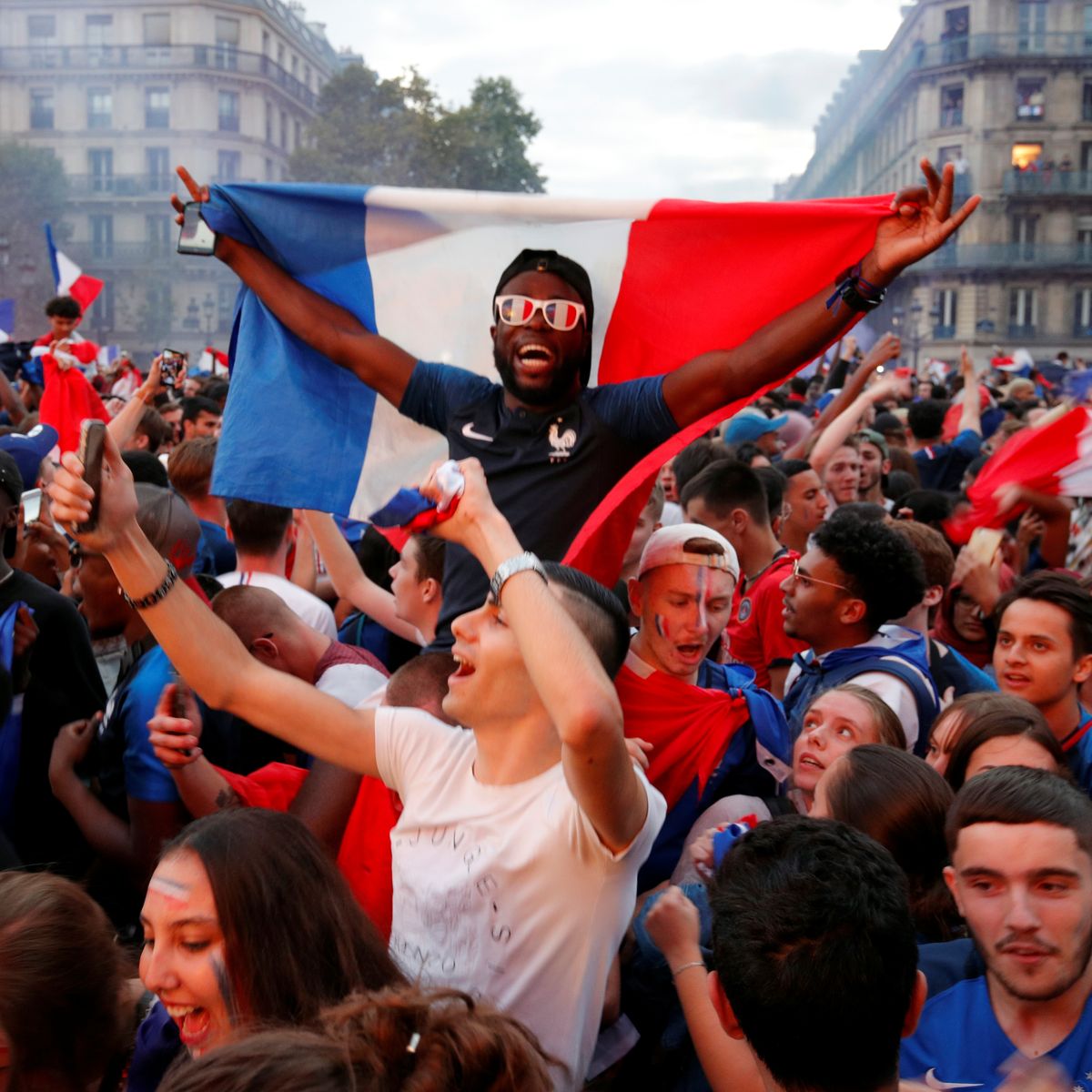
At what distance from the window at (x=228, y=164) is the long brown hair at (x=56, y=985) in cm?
4961

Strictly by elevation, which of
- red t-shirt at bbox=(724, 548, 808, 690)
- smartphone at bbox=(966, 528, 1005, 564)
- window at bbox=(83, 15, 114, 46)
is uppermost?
window at bbox=(83, 15, 114, 46)

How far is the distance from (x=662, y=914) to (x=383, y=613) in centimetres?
220

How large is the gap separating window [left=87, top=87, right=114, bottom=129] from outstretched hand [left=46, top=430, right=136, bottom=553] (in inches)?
2032

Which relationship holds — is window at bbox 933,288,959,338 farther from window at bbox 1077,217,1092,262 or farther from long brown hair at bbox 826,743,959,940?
long brown hair at bbox 826,743,959,940

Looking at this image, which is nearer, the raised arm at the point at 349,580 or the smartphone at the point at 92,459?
the smartphone at the point at 92,459

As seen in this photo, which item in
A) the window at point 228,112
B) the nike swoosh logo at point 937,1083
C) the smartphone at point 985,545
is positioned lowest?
the nike swoosh logo at point 937,1083

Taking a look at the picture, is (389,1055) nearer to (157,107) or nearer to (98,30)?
(98,30)

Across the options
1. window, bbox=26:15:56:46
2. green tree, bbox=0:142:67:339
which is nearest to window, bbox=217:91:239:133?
window, bbox=26:15:56:46

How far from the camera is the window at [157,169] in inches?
1957

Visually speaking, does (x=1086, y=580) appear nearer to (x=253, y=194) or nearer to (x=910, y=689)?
(x=910, y=689)

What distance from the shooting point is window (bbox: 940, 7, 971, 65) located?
51.1 m

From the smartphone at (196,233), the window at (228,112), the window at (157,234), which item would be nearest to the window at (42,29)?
the window at (228,112)

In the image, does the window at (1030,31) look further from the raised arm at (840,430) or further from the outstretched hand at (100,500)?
the outstretched hand at (100,500)

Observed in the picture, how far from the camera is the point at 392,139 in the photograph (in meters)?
47.1
